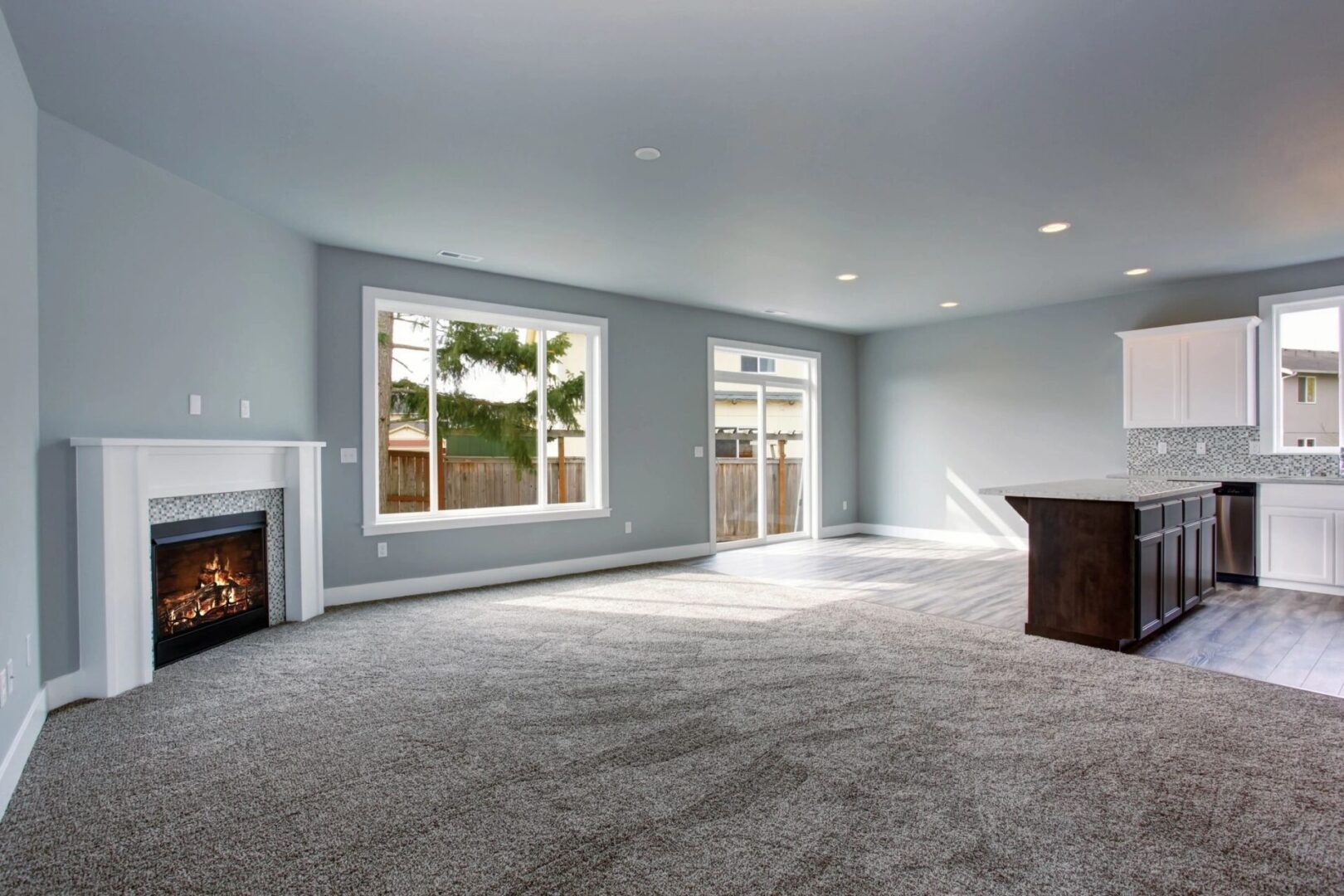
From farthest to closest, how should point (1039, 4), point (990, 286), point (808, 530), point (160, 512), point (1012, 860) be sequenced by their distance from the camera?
point (808, 530), point (990, 286), point (160, 512), point (1039, 4), point (1012, 860)

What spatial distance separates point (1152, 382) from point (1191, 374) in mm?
302

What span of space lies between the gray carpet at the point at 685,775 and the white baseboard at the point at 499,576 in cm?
125

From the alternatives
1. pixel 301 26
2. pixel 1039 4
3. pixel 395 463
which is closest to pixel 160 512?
pixel 395 463

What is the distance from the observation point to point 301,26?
100 inches

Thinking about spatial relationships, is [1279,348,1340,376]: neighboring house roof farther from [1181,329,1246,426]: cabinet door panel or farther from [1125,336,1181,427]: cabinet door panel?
[1125,336,1181,427]: cabinet door panel

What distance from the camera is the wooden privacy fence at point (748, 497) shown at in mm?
8031

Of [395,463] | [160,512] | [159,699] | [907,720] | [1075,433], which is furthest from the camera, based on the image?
[1075,433]

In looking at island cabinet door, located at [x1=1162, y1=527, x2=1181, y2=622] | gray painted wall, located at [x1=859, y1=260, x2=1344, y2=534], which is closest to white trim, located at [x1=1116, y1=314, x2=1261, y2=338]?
gray painted wall, located at [x1=859, y1=260, x2=1344, y2=534]

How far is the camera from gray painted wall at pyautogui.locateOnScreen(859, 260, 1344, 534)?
6754 mm

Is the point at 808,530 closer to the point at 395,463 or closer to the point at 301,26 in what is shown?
the point at 395,463

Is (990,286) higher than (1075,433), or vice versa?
(990,286)

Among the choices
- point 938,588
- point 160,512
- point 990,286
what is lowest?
point 938,588

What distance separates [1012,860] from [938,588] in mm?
3942

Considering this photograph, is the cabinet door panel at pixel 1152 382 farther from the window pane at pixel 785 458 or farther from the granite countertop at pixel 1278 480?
the window pane at pixel 785 458
